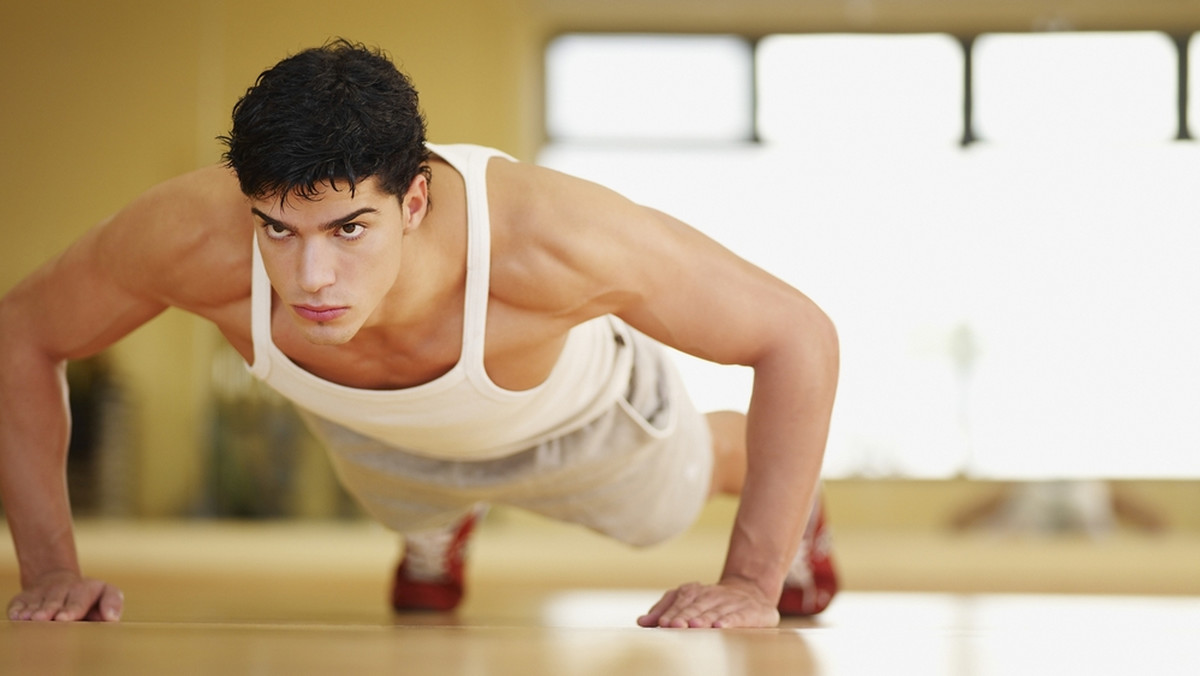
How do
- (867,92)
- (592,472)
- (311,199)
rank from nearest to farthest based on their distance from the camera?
(311,199)
(592,472)
(867,92)

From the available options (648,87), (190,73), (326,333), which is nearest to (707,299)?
(326,333)

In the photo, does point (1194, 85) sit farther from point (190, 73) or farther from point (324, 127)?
point (324, 127)

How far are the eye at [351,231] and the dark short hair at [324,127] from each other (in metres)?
0.04

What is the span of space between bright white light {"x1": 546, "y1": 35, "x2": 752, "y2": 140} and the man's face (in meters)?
3.71

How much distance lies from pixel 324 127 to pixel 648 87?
150 inches

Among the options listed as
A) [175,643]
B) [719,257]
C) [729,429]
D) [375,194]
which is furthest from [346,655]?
[729,429]

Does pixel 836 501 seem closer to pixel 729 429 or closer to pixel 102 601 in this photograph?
pixel 729 429

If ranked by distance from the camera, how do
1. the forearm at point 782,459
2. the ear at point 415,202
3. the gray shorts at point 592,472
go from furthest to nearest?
the gray shorts at point 592,472 < the forearm at point 782,459 < the ear at point 415,202

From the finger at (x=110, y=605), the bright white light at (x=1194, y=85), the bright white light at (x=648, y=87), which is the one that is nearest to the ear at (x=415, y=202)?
the finger at (x=110, y=605)

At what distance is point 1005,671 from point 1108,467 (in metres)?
4.08

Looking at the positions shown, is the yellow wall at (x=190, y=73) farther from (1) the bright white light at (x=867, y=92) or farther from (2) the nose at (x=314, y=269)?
(2) the nose at (x=314, y=269)

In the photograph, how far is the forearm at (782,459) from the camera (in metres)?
1.31

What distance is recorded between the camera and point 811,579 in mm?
1752

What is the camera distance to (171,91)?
4.75 meters
